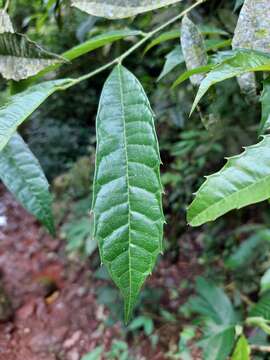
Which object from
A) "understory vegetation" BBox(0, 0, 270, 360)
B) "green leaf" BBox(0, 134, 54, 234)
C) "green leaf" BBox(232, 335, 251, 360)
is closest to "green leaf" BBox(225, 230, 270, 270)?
"understory vegetation" BBox(0, 0, 270, 360)

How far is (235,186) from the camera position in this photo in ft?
A: 1.13

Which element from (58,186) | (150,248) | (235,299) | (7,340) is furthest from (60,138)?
(150,248)

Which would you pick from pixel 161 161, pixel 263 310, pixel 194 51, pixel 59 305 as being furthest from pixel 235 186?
pixel 59 305

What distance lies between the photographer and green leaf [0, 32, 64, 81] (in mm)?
447

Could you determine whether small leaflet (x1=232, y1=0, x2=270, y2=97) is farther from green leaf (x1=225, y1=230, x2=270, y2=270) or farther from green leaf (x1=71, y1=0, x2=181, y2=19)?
green leaf (x1=225, y1=230, x2=270, y2=270)

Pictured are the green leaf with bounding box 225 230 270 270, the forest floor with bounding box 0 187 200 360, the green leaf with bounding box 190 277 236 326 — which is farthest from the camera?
the forest floor with bounding box 0 187 200 360

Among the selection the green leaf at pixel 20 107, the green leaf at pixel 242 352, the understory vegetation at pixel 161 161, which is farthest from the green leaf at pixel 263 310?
the green leaf at pixel 20 107

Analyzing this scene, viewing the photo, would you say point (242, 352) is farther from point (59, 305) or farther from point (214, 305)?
point (59, 305)

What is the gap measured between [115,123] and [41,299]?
2.28 m

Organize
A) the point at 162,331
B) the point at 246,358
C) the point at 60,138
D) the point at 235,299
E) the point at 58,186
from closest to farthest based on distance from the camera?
the point at 246,358 → the point at 235,299 → the point at 162,331 → the point at 58,186 → the point at 60,138

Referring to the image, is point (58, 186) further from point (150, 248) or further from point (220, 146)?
point (150, 248)

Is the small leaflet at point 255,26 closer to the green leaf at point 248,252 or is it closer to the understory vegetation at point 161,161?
the understory vegetation at point 161,161

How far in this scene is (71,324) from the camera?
7.59 feet

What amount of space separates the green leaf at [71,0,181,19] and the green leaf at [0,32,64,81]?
0.06 meters
